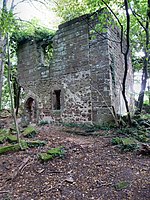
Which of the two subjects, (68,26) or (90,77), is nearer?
(90,77)

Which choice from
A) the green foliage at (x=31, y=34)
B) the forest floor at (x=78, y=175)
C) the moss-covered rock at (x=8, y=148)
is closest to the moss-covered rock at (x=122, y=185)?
the forest floor at (x=78, y=175)

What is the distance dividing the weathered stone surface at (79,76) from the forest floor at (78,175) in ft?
9.29

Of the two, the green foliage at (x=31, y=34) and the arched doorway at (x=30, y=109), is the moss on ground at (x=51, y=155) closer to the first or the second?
the arched doorway at (x=30, y=109)

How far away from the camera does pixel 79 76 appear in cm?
778

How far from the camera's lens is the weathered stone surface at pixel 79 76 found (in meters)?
7.12

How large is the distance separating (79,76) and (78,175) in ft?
16.9

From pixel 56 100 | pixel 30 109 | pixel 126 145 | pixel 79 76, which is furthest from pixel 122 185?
pixel 30 109

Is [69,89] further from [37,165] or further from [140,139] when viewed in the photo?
[37,165]

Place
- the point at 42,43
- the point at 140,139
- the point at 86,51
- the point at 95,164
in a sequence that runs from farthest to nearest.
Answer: the point at 42,43
the point at 86,51
the point at 140,139
the point at 95,164

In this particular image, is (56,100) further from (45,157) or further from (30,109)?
(45,157)

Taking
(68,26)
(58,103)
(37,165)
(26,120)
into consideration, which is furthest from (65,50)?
(37,165)

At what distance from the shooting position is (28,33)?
397 inches

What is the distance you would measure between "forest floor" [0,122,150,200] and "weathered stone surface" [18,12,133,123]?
2833 millimetres

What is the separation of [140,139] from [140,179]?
2234mm
